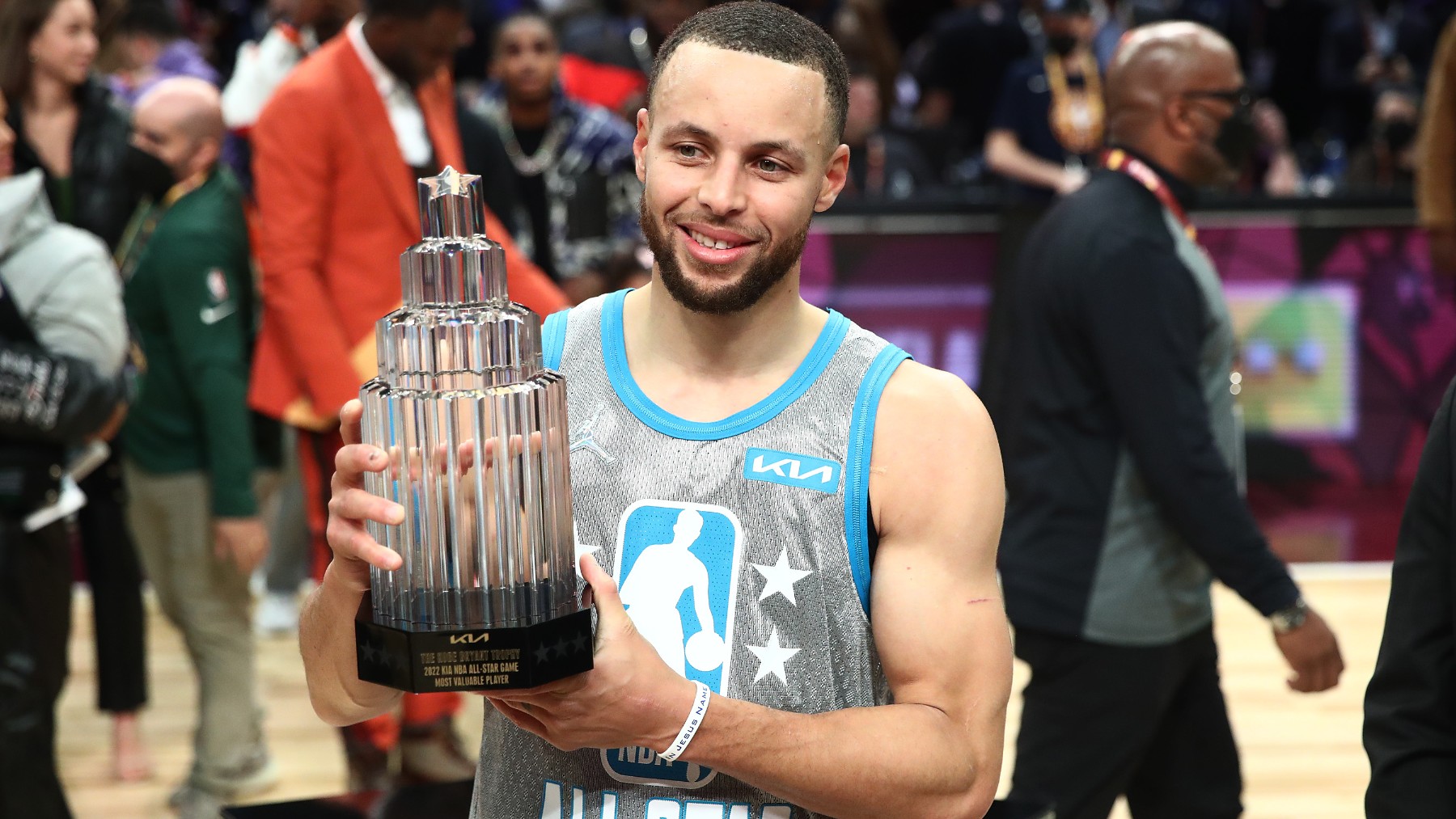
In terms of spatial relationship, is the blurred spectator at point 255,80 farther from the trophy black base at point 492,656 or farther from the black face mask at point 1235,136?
the trophy black base at point 492,656

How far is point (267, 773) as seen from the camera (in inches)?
174

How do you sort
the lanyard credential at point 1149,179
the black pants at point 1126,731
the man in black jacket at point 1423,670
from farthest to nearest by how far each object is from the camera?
1. the lanyard credential at point 1149,179
2. the black pants at point 1126,731
3. the man in black jacket at point 1423,670

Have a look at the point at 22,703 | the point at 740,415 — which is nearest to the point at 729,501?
the point at 740,415

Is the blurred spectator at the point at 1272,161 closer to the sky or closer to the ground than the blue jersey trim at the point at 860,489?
closer to the sky

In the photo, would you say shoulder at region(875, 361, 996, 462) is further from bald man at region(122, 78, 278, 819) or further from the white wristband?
bald man at region(122, 78, 278, 819)

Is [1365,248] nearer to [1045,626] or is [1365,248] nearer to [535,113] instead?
[535,113]

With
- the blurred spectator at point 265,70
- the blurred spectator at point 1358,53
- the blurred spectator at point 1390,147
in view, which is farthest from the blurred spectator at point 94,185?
the blurred spectator at point 1358,53

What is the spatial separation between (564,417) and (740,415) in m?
0.23

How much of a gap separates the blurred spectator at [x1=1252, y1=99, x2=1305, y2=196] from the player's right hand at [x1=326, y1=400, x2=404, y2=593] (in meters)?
7.34

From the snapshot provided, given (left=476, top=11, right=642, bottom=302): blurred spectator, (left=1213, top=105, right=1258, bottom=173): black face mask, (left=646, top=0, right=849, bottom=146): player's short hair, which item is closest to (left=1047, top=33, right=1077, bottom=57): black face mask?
(left=476, top=11, right=642, bottom=302): blurred spectator

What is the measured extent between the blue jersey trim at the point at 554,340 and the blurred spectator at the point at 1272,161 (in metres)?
6.96

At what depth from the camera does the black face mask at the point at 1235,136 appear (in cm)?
332

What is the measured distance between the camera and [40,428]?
10.1 ft

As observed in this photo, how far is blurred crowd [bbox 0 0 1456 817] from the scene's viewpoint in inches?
125
